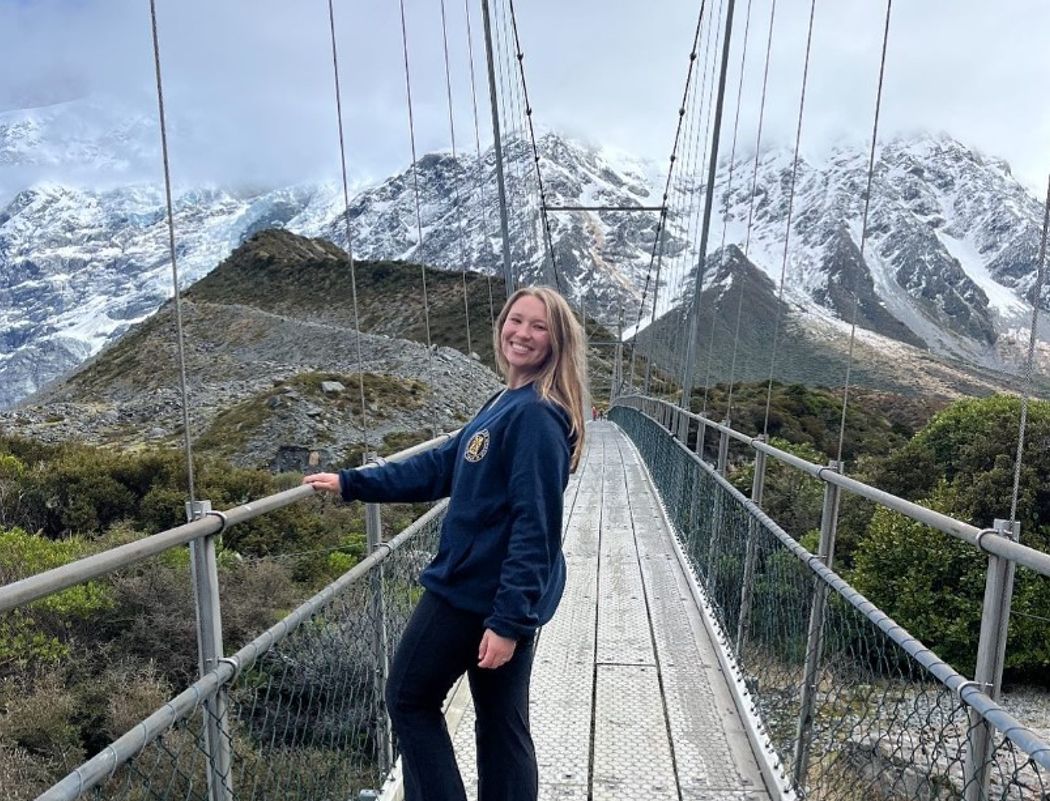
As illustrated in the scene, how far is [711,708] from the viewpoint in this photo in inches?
118

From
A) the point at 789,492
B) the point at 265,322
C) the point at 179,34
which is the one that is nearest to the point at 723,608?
the point at 179,34

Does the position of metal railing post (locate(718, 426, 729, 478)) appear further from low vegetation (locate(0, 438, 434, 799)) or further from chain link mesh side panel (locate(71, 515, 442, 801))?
low vegetation (locate(0, 438, 434, 799))

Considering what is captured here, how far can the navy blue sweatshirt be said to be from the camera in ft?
4.85

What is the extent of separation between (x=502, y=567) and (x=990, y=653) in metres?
0.77

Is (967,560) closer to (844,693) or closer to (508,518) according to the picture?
(844,693)

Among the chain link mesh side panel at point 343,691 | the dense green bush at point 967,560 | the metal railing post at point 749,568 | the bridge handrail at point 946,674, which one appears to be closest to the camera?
the bridge handrail at point 946,674

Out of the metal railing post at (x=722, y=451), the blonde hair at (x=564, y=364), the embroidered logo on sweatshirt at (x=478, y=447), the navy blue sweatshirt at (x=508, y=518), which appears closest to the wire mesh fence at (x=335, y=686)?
the navy blue sweatshirt at (x=508, y=518)

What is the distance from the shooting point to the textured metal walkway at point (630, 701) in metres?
2.47

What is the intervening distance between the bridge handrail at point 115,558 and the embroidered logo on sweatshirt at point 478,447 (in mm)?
393

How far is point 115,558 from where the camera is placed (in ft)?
3.80

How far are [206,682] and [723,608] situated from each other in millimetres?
2929

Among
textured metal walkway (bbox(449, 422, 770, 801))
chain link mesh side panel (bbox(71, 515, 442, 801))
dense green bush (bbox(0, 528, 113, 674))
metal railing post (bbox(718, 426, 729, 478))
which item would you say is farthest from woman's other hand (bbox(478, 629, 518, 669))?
dense green bush (bbox(0, 528, 113, 674))

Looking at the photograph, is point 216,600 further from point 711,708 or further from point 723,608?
point 723,608

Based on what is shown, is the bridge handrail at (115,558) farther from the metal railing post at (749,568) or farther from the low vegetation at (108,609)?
the low vegetation at (108,609)
